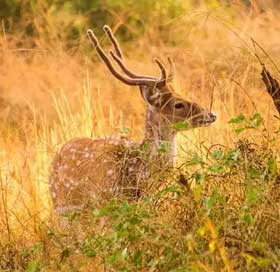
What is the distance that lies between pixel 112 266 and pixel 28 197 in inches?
108

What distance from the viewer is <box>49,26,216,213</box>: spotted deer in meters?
8.09

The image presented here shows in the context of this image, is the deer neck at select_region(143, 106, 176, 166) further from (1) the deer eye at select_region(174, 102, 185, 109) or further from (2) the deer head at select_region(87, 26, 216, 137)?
(1) the deer eye at select_region(174, 102, 185, 109)

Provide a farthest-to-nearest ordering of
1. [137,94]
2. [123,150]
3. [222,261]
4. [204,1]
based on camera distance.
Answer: [204,1] → [137,94] → [123,150] → [222,261]

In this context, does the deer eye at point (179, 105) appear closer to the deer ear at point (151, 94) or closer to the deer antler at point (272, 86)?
the deer ear at point (151, 94)

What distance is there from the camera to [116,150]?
833 centimetres

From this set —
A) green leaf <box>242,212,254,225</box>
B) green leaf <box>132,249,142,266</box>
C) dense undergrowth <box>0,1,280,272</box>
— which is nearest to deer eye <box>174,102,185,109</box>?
dense undergrowth <box>0,1,280,272</box>

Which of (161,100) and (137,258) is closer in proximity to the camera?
(137,258)

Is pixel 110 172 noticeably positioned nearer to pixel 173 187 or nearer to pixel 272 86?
pixel 272 86

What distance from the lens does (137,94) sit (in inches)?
499

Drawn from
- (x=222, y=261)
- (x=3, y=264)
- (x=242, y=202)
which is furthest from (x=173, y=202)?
(x=3, y=264)

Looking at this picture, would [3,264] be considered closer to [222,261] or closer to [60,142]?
[222,261]

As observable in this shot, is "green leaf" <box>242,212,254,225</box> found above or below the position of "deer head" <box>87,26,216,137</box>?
below

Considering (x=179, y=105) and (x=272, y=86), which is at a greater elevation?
(x=272, y=86)

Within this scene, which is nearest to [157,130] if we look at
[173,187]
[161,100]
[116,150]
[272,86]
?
[161,100]
